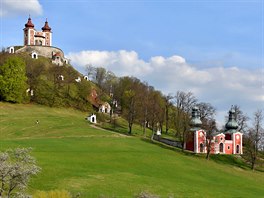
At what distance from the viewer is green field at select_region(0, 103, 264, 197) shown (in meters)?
39.4

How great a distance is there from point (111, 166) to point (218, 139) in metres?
33.1

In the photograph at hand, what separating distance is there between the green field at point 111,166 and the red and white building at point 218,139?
328 inches

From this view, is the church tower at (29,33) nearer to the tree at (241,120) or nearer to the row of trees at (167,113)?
the row of trees at (167,113)

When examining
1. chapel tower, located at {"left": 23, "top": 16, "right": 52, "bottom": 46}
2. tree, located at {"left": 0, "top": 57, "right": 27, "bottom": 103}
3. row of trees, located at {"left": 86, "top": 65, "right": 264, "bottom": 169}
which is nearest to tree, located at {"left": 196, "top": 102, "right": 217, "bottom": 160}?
row of trees, located at {"left": 86, "top": 65, "right": 264, "bottom": 169}

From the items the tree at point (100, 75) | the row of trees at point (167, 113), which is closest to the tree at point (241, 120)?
the row of trees at point (167, 113)

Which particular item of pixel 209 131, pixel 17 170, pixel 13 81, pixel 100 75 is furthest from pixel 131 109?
pixel 17 170

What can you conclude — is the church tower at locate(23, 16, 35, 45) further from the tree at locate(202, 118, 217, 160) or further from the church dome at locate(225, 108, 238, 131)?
the tree at locate(202, 118, 217, 160)

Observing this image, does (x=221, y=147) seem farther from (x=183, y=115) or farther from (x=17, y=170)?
(x=17, y=170)

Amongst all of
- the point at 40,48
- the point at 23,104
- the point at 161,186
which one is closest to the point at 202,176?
the point at 161,186

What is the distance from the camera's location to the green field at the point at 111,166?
3938 centimetres

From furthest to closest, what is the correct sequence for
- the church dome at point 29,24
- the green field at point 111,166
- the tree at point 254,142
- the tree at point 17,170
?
the church dome at point 29,24 → the tree at point 254,142 → the green field at point 111,166 → the tree at point 17,170

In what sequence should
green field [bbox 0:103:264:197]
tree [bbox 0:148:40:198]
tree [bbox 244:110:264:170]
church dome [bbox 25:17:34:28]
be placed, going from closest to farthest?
tree [bbox 0:148:40:198] → green field [bbox 0:103:264:197] → tree [bbox 244:110:264:170] → church dome [bbox 25:17:34:28]

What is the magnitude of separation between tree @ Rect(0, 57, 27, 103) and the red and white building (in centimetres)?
3752

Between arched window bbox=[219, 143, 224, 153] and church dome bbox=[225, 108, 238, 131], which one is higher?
church dome bbox=[225, 108, 238, 131]
